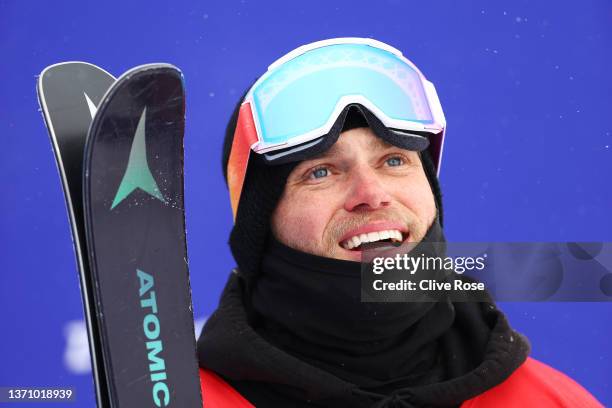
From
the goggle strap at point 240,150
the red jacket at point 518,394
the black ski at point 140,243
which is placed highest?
the goggle strap at point 240,150

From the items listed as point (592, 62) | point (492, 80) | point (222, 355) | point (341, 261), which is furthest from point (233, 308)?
point (592, 62)

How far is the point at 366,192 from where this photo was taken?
238 cm

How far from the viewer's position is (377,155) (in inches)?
96.7

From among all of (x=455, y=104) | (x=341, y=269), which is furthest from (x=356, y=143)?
(x=455, y=104)

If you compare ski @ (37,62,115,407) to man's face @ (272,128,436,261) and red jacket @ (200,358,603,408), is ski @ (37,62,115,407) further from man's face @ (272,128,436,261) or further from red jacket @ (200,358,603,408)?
man's face @ (272,128,436,261)

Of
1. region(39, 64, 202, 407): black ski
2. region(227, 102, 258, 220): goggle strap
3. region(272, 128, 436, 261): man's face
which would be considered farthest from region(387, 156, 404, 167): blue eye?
region(39, 64, 202, 407): black ski

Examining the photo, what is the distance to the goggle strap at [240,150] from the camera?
2555mm

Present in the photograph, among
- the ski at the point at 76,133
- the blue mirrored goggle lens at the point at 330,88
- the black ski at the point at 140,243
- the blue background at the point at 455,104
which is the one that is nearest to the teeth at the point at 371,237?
the blue mirrored goggle lens at the point at 330,88

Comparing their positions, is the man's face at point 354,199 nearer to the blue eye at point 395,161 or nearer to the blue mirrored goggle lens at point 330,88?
the blue eye at point 395,161

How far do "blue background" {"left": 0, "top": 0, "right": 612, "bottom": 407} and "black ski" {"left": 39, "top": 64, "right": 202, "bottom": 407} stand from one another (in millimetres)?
1552

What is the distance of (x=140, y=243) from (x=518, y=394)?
1110 millimetres

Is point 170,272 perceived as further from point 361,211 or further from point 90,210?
point 361,211

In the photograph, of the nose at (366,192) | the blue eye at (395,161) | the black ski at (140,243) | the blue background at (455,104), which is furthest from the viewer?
the blue background at (455,104)

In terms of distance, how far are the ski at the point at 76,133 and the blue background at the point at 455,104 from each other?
139 centimetres
